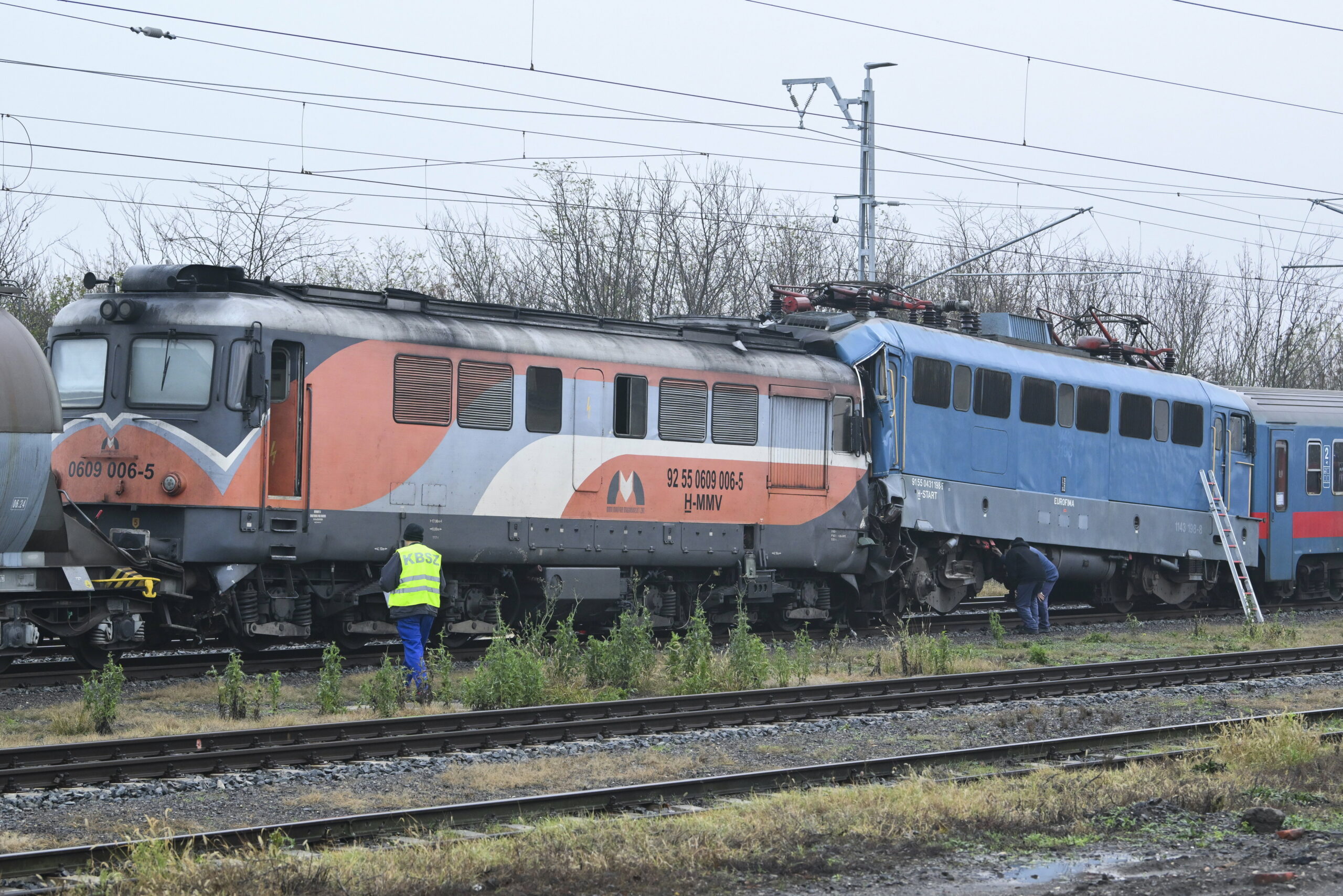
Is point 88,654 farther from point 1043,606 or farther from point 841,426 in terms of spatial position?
point 1043,606

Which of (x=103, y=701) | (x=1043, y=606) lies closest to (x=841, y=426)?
(x=1043, y=606)

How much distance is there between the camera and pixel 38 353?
1351cm

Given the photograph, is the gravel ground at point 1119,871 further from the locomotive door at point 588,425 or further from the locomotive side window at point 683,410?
the locomotive side window at point 683,410

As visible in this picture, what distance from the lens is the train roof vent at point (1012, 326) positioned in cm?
2366

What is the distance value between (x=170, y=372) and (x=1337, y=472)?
21.8 metres

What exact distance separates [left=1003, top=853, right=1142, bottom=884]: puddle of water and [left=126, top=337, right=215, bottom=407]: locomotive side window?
9.92 metres

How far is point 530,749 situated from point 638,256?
27.2 metres

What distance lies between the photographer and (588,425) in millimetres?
17547

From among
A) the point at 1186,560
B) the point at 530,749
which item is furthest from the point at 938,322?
the point at 530,749

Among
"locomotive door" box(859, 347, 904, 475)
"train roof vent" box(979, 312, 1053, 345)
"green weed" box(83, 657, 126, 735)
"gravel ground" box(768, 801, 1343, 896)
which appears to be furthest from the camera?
"train roof vent" box(979, 312, 1053, 345)

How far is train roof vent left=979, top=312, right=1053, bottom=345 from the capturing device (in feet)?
77.6

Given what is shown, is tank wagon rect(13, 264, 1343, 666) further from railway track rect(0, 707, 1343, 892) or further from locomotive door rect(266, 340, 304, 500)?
railway track rect(0, 707, 1343, 892)

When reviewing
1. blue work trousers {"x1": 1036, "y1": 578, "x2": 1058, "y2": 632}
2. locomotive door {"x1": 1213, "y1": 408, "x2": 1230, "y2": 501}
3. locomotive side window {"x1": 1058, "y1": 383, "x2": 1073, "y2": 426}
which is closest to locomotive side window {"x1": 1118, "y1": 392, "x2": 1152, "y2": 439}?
locomotive side window {"x1": 1058, "y1": 383, "x2": 1073, "y2": 426}

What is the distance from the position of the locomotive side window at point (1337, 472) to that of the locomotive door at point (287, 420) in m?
20.6
